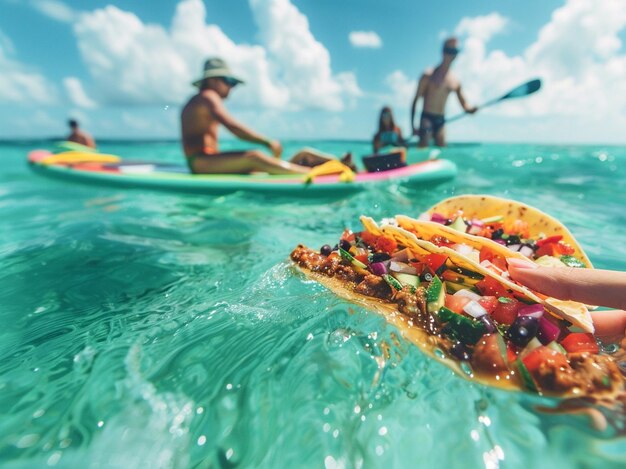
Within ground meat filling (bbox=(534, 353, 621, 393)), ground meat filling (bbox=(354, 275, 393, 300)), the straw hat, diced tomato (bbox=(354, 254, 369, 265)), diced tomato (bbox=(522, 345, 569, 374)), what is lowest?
ground meat filling (bbox=(534, 353, 621, 393))

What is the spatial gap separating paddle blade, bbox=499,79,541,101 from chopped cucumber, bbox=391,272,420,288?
685 cm

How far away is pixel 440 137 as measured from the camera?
10.0 meters

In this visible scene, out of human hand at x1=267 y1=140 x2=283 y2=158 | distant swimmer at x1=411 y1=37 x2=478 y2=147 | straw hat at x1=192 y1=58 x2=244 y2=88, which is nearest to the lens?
straw hat at x1=192 y1=58 x2=244 y2=88

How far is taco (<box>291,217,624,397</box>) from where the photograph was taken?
134 cm

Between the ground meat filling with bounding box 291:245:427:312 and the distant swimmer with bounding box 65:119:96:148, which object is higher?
the distant swimmer with bounding box 65:119:96:148

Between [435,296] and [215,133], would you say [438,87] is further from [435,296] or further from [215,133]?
[435,296]

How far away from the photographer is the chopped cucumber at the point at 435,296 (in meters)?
1.68

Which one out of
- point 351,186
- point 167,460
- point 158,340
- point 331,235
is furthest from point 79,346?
point 351,186

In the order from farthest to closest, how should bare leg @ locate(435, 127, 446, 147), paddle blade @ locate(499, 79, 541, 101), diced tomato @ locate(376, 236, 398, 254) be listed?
1. bare leg @ locate(435, 127, 446, 147)
2. paddle blade @ locate(499, 79, 541, 101)
3. diced tomato @ locate(376, 236, 398, 254)

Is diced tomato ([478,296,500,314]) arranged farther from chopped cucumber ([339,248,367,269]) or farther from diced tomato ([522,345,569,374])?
chopped cucumber ([339,248,367,269])

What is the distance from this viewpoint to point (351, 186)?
5.87 m

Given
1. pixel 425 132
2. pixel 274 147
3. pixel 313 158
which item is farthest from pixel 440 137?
pixel 274 147

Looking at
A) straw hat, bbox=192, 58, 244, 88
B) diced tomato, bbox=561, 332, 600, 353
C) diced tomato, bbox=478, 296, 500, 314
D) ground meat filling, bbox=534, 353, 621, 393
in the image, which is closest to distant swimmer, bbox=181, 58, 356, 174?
straw hat, bbox=192, 58, 244, 88

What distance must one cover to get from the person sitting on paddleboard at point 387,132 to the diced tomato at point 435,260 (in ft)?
26.7
